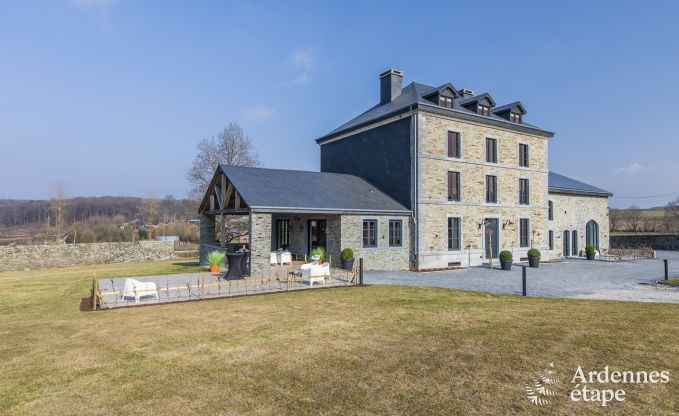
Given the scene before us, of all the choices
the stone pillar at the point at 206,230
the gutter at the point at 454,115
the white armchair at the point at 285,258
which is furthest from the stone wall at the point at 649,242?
the stone pillar at the point at 206,230

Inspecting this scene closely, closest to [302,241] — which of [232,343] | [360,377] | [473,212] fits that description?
[473,212]

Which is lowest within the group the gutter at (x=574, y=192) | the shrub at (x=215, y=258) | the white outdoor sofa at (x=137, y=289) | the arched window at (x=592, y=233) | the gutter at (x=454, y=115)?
the white outdoor sofa at (x=137, y=289)

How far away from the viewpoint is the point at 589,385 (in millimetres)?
5211

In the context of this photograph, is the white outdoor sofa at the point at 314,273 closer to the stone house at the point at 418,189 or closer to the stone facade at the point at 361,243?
the stone house at the point at 418,189

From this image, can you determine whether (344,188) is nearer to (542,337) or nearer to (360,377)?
(542,337)

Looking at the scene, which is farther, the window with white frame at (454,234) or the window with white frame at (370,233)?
the window with white frame at (454,234)

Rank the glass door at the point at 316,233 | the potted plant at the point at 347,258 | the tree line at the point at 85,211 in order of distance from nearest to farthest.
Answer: the potted plant at the point at 347,258 → the glass door at the point at 316,233 → the tree line at the point at 85,211

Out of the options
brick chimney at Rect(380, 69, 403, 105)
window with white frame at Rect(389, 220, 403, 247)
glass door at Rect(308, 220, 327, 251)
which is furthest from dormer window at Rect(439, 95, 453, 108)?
glass door at Rect(308, 220, 327, 251)

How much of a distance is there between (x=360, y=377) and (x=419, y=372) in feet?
3.04

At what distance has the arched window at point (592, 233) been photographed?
30.5m

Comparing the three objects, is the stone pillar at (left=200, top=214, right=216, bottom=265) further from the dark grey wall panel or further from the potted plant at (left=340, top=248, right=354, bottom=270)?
the dark grey wall panel

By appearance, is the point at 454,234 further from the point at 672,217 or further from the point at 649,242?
the point at 672,217

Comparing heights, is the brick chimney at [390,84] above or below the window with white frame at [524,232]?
above

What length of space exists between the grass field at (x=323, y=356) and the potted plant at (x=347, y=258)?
22.4 ft
